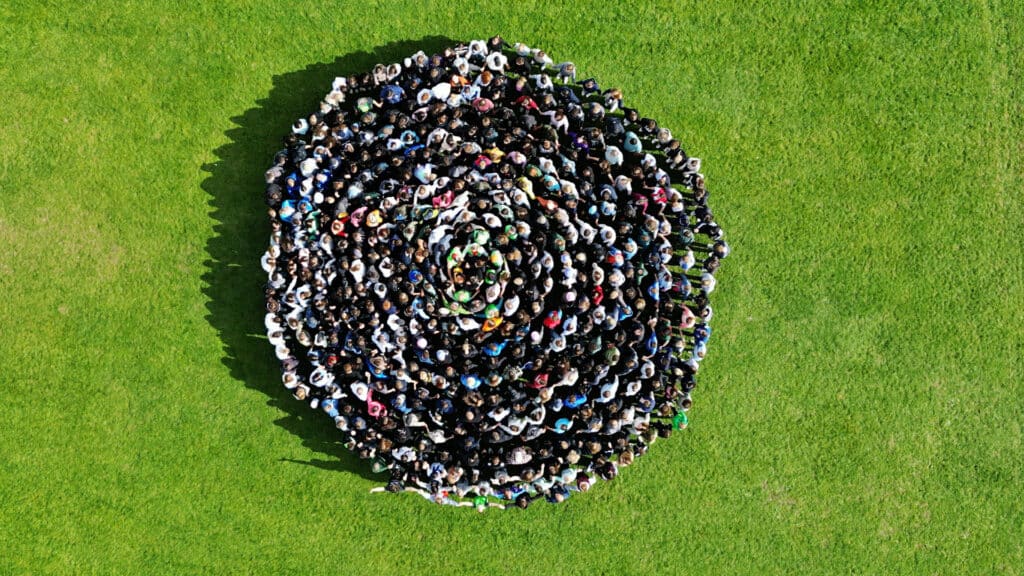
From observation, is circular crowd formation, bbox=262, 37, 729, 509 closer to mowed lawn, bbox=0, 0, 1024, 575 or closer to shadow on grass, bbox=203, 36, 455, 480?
shadow on grass, bbox=203, 36, 455, 480

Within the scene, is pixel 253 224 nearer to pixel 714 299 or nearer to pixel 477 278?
pixel 477 278

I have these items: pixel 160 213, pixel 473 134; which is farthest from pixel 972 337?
pixel 160 213

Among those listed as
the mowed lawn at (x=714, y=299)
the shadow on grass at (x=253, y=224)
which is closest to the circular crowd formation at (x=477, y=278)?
the shadow on grass at (x=253, y=224)

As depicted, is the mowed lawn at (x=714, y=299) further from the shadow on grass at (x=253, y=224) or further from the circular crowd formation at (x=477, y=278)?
the circular crowd formation at (x=477, y=278)

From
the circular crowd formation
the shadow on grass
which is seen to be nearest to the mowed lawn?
the shadow on grass

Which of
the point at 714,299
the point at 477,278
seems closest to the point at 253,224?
the point at 477,278

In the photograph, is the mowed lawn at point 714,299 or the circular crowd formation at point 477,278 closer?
the circular crowd formation at point 477,278

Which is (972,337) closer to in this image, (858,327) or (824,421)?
(858,327)
